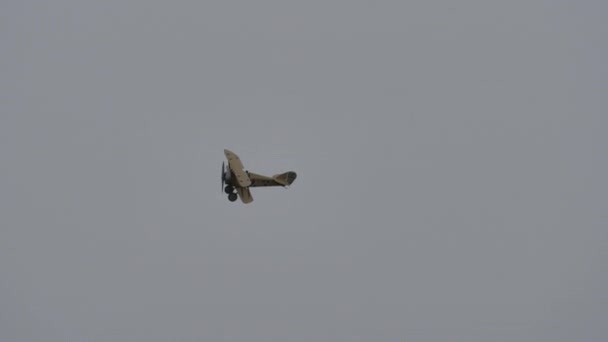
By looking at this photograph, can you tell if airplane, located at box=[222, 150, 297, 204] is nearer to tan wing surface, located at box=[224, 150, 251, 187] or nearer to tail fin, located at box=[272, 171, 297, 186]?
tan wing surface, located at box=[224, 150, 251, 187]

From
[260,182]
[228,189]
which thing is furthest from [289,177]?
[228,189]

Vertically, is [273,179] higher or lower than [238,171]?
higher

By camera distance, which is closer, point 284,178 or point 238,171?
point 238,171

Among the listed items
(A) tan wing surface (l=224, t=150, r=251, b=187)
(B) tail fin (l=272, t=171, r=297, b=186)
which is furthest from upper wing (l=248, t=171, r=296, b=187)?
(A) tan wing surface (l=224, t=150, r=251, b=187)

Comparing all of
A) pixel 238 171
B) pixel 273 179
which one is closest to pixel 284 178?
pixel 273 179

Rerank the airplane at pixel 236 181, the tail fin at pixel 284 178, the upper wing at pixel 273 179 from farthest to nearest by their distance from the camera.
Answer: the tail fin at pixel 284 178 → the upper wing at pixel 273 179 → the airplane at pixel 236 181

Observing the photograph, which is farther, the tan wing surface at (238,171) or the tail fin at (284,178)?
the tail fin at (284,178)

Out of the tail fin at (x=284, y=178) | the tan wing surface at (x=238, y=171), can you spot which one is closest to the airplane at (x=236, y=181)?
the tan wing surface at (x=238, y=171)

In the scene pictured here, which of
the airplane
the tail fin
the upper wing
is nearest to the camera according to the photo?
→ the airplane

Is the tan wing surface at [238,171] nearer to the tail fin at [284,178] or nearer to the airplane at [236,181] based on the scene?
the airplane at [236,181]

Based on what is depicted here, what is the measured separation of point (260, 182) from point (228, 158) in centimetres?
481

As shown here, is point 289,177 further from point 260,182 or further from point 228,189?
point 228,189

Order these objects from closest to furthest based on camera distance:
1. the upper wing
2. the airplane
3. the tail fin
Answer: the airplane
the upper wing
the tail fin

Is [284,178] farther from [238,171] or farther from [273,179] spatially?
[238,171]
